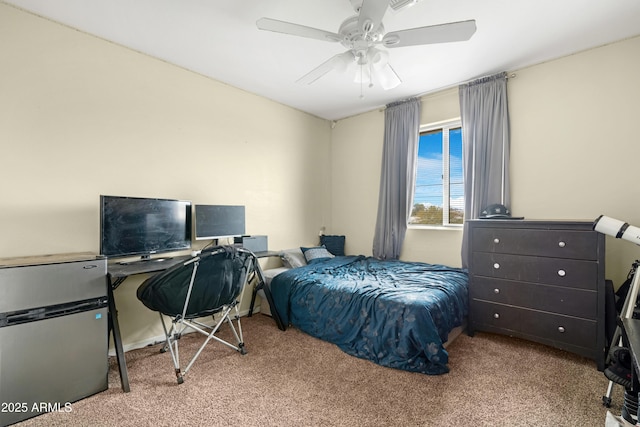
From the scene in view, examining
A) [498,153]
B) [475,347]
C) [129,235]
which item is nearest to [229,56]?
[129,235]

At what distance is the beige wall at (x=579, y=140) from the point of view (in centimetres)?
251

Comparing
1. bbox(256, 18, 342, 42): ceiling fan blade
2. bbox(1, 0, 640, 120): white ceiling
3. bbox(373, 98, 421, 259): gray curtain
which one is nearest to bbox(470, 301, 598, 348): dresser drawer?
bbox(373, 98, 421, 259): gray curtain

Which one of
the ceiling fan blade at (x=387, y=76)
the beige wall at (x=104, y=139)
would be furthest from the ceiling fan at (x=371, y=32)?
the beige wall at (x=104, y=139)

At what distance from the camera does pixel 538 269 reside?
2414 millimetres

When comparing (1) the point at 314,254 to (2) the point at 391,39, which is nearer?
(2) the point at 391,39

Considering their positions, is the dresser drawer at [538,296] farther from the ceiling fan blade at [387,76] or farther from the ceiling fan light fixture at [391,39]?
the ceiling fan light fixture at [391,39]

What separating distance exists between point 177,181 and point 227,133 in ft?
2.72

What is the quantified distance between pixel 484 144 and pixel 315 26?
84.6 inches

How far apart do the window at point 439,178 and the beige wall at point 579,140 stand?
22cm

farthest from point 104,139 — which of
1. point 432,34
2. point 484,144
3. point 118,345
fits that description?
point 484,144

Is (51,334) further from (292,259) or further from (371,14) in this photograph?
(371,14)

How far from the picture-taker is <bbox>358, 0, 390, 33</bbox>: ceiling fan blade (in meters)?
1.61

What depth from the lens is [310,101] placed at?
3.92 metres

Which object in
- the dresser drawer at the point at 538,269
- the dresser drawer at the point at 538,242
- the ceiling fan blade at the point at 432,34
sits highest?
the ceiling fan blade at the point at 432,34
